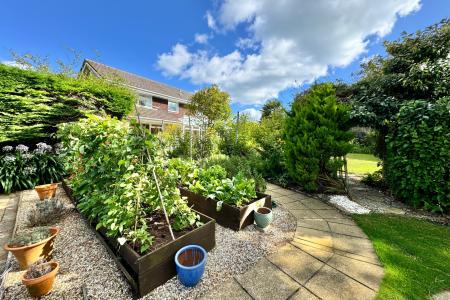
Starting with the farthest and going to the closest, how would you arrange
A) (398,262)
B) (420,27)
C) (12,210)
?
(420,27) < (12,210) < (398,262)

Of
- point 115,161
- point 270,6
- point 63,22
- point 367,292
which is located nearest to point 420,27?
point 270,6

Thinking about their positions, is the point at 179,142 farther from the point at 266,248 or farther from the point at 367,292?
the point at 367,292

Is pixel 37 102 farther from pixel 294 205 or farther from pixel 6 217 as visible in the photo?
pixel 294 205

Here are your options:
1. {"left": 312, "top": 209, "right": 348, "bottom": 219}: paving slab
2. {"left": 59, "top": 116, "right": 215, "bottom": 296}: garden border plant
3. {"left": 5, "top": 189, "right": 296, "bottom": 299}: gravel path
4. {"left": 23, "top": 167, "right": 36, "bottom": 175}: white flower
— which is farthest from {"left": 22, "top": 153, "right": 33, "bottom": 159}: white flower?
{"left": 312, "top": 209, "right": 348, "bottom": 219}: paving slab

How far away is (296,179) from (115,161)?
14.3 ft

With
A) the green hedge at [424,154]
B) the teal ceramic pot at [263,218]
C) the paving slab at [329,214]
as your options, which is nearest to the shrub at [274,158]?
the paving slab at [329,214]

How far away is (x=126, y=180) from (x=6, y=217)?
331 centimetres

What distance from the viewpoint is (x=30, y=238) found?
2.16 metres

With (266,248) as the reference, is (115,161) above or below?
above

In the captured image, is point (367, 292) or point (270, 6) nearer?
point (367, 292)

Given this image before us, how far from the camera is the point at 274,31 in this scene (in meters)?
6.59

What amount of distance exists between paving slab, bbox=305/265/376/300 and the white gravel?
2.21 m

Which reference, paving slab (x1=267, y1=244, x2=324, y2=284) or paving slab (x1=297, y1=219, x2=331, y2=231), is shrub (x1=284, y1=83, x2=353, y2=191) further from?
paving slab (x1=267, y1=244, x2=324, y2=284)

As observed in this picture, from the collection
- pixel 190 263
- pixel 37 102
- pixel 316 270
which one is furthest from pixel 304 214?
pixel 37 102
